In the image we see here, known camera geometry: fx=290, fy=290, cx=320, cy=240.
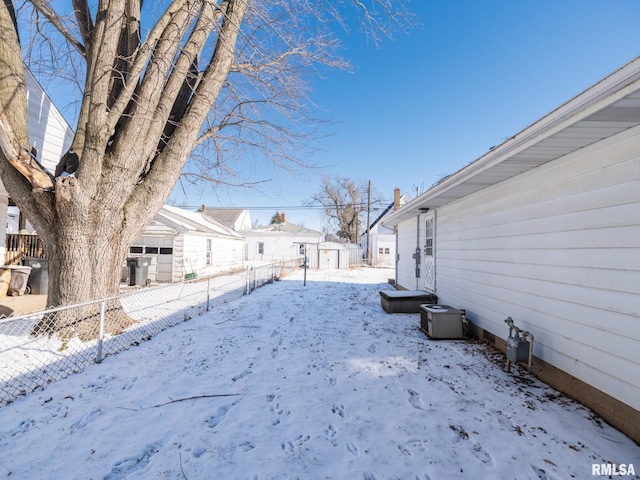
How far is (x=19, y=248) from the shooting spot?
969 centimetres

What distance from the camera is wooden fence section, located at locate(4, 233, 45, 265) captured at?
30.5 ft

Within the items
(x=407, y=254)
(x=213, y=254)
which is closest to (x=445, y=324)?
(x=407, y=254)

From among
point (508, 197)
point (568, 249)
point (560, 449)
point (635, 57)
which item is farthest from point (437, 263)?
point (635, 57)

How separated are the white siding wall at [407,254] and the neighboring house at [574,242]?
4154 millimetres

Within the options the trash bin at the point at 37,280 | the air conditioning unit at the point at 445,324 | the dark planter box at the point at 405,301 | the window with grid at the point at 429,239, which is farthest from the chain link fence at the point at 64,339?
the window with grid at the point at 429,239

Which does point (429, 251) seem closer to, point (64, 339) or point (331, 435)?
point (331, 435)

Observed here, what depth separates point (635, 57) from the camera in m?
1.99

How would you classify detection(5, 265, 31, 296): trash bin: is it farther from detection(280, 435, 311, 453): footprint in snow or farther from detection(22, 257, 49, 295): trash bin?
detection(280, 435, 311, 453): footprint in snow

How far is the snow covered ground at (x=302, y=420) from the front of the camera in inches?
82.7

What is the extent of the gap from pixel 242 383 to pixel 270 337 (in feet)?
5.67

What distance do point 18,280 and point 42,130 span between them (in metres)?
4.30

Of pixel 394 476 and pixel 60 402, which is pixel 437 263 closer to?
pixel 394 476

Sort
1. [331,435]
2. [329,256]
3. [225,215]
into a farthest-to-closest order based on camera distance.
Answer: [225,215] < [329,256] < [331,435]

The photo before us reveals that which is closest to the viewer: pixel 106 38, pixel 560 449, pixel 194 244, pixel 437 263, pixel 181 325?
pixel 560 449
